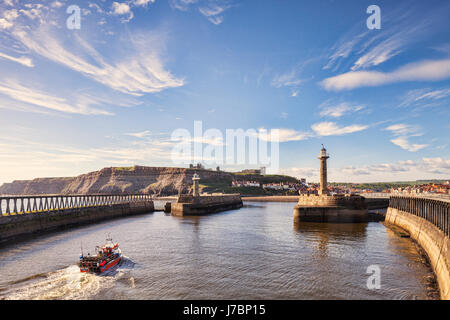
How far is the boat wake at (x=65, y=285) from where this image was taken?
15953 mm

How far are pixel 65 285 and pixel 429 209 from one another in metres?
34.6

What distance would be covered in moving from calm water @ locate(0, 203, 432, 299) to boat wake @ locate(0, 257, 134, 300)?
61mm

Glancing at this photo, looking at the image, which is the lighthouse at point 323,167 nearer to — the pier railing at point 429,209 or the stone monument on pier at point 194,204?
the pier railing at point 429,209

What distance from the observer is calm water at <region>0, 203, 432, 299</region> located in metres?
16.7

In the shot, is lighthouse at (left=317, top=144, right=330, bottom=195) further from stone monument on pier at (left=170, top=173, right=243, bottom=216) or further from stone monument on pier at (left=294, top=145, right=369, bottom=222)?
stone monument on pier at (left=170, top=173, right=243, bottom=216)

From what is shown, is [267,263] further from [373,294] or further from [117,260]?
[117,260]

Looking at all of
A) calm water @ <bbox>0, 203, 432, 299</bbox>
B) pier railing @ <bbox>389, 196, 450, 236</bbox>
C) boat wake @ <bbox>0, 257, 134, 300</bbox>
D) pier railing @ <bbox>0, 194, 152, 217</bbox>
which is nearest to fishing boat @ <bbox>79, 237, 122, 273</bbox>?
boat wake @ <bbox>0, 257, 134, 300</bbox>

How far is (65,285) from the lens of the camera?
696 inches

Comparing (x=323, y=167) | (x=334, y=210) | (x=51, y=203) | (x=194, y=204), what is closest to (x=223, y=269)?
(x=334, y=210)

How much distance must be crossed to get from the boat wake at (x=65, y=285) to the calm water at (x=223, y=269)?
6 cm

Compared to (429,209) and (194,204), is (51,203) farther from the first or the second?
(429,209)

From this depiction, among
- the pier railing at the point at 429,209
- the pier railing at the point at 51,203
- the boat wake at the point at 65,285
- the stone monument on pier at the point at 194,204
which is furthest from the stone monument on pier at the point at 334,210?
the pier railing at the point at 51,203

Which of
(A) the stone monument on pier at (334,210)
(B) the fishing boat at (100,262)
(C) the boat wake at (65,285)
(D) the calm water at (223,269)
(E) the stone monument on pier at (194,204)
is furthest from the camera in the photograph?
(E) the stone monument on pier at (194,204)
